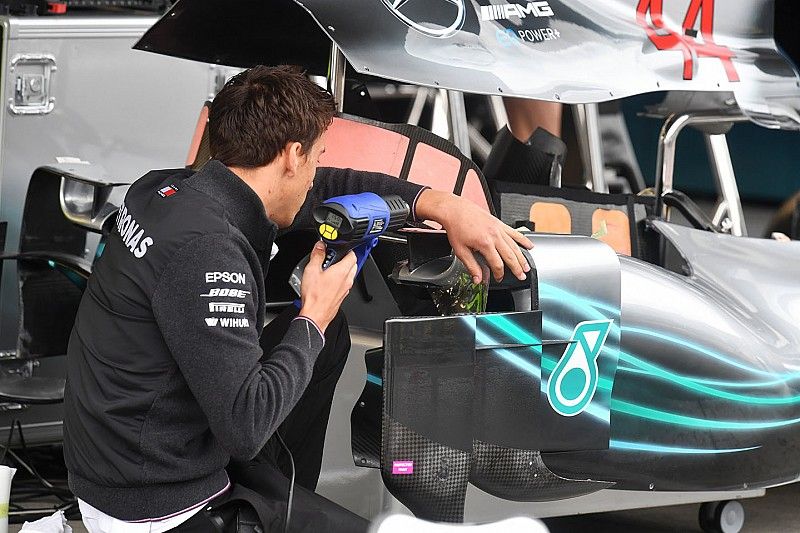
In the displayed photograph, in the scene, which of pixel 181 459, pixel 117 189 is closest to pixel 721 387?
pixel 181 459

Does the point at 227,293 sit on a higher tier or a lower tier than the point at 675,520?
higher

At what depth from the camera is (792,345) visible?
3.94m

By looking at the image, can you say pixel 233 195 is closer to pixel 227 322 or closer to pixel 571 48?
pixel 227 322

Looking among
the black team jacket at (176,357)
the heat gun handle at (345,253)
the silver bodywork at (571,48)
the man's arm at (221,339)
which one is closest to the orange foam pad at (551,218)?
the silver bodywork at (571,48)

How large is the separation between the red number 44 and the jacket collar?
179 cm

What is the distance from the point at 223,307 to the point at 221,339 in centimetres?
6

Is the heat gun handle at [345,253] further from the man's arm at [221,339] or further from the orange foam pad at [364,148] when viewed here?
the orange foam pad at [364,148]

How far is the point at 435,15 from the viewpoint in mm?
3422

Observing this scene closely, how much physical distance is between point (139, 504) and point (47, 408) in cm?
251

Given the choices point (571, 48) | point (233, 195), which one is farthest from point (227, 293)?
point (571, 48)

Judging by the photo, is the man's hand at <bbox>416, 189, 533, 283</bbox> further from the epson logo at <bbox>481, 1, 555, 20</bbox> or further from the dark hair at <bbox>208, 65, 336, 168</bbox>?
the epson logo at <bbox>481, 1, 555, 20</bbox>

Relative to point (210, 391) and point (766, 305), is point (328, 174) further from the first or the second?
point (766, 305)

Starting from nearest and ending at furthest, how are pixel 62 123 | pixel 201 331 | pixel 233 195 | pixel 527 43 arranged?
pixel 201 331 < pixel 233 195 < pixel 527 43 < pixel 62 123

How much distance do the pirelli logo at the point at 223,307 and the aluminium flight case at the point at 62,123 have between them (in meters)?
2.44
